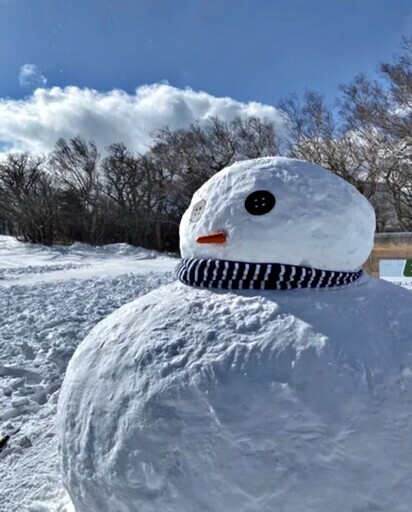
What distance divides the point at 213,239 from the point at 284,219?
0.79 feet

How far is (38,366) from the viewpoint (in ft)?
12.4

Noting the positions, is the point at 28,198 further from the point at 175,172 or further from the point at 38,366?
the point at 38,366

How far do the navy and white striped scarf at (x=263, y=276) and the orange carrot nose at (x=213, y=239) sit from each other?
7 centimetres

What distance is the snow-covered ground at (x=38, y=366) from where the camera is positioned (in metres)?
2.29

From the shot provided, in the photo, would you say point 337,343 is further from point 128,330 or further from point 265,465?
point 128,330

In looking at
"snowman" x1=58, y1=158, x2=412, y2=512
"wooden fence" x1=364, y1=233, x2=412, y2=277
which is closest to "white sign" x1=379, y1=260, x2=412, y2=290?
"wooden fence" x1=364, y1=233, x2=412, y2=277

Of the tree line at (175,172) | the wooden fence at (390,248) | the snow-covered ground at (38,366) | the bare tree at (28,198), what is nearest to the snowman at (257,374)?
the snow-covered ground at (38,366)

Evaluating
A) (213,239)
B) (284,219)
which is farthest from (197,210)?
(284,219)

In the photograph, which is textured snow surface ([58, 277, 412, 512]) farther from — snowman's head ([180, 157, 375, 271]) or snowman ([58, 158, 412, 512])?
snowman's head ([180, 157, 375, 271])

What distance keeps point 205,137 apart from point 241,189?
2189cm

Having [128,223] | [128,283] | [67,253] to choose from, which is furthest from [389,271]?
[128,223]

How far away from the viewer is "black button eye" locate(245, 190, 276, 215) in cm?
147

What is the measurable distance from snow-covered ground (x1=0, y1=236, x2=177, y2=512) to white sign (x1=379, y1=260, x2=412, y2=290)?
121 inches

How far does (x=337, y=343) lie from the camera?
4.14 feet
